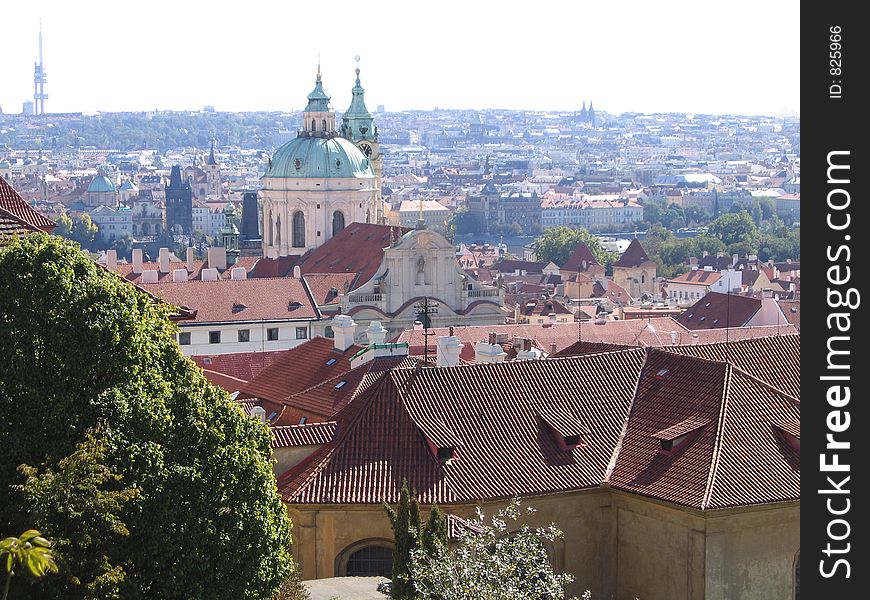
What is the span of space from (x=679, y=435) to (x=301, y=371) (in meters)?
13.8

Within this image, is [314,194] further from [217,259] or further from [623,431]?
[623,431]

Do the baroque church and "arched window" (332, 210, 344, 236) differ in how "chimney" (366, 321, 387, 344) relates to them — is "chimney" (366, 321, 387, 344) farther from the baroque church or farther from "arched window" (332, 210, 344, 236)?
"arched window" (332, 210, 344, 236)

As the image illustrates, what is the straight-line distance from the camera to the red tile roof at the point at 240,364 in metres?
54.2

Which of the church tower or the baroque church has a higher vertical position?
the church tower

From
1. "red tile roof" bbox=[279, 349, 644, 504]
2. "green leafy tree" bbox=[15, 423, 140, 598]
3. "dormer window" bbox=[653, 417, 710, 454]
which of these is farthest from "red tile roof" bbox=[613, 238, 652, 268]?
"green leafy tree" bbox=[15, 423, 140, 598]

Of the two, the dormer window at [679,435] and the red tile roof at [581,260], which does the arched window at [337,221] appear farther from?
the dormer window at [679,435]

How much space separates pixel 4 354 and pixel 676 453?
12.2 m

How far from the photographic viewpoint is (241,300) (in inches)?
2864

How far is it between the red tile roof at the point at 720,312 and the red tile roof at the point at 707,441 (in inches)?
1564

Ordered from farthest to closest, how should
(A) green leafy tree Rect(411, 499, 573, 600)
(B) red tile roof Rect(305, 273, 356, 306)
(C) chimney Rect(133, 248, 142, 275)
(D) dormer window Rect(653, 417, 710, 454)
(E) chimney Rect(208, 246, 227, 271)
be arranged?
(E) chimney Rect(208, 246, 227, 271), (C) chimney Rect(133, 248, 142, 275), (B) red tile roof Rect(305, 273, 356, 306), (D) dormer window Rect(653, 417, 710, 454), (A) green leafy tree Rect(411, 499, 573, 600)

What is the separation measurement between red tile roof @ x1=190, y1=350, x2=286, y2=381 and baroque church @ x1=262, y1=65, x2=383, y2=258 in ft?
142

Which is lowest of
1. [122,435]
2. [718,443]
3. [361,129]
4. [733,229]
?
[733,229]

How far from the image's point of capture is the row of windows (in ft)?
233

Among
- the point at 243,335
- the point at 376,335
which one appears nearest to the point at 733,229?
the point at 243,335
